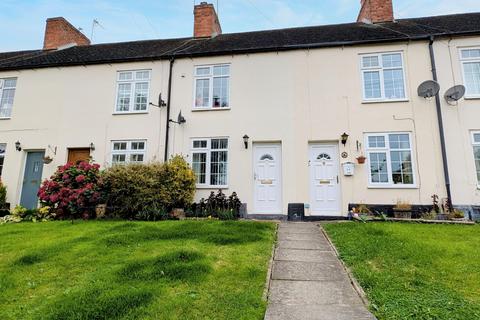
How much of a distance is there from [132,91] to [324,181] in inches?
321

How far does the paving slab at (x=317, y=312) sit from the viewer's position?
9.40ft

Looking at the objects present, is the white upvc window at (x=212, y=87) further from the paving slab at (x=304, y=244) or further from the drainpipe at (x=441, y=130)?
the drainpipe at (x=441, y=130)

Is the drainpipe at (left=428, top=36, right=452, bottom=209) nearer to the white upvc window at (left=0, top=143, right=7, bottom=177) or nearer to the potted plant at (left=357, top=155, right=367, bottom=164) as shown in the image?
the potted plant at (left=357, top=155, right=367, bottom=164)

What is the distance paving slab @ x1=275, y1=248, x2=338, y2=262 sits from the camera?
4.84 meters

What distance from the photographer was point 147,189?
886cm

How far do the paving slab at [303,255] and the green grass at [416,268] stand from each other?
262 mm

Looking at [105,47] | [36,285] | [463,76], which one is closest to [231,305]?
[36,285]

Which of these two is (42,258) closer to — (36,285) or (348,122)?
(36,285)

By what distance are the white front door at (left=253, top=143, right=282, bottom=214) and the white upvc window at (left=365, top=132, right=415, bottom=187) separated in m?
2.98

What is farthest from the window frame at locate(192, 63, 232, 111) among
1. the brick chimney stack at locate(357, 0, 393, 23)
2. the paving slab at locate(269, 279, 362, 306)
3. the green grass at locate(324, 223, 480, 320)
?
the paving slab at locate(269, 279, 362, 306)

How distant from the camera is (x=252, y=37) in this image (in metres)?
12.5

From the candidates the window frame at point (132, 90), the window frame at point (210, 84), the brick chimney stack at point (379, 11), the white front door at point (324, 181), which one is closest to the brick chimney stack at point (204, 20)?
the window frame at point (210, 84)

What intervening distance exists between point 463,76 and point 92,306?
11.8m

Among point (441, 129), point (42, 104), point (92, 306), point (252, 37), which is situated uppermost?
point (252, 37)
